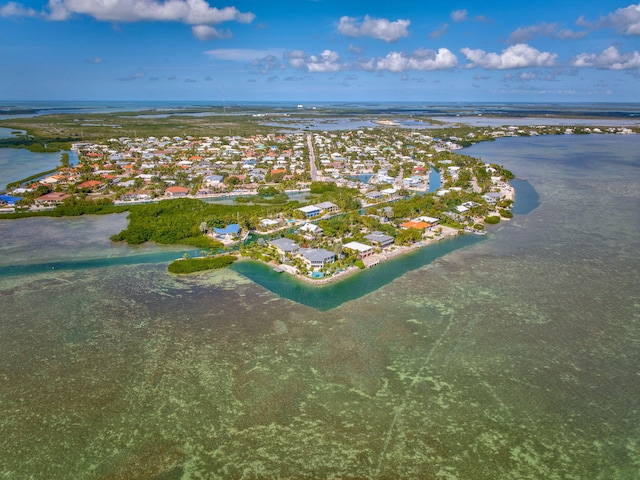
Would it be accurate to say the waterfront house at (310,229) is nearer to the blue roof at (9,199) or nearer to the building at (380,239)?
the building at (380,239)

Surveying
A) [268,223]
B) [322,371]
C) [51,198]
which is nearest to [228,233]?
[268,223]

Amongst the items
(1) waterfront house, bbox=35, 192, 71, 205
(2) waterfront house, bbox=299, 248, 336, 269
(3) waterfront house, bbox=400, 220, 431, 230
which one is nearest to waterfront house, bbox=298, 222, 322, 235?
(2) waterfront house, bbox=299, 248, 336, 269

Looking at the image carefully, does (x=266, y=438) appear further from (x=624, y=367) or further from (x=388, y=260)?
(x=388, y=260)

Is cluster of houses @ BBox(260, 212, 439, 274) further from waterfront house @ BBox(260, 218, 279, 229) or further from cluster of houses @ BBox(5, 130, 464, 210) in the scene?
cluster of houses @ BBox(5, 130, 464, 210)

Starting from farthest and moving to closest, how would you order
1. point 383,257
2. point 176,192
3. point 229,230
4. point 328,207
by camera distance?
point 176,192
point 328,207
point 229,230
point 383,257

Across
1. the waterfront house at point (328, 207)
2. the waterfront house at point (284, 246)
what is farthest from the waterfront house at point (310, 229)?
the waterfront house at point (328, 207)

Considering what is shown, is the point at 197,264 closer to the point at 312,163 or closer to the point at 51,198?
the point at 51,198

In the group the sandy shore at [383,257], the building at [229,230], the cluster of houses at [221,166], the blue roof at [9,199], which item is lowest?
the sandy shore at [383,257]
